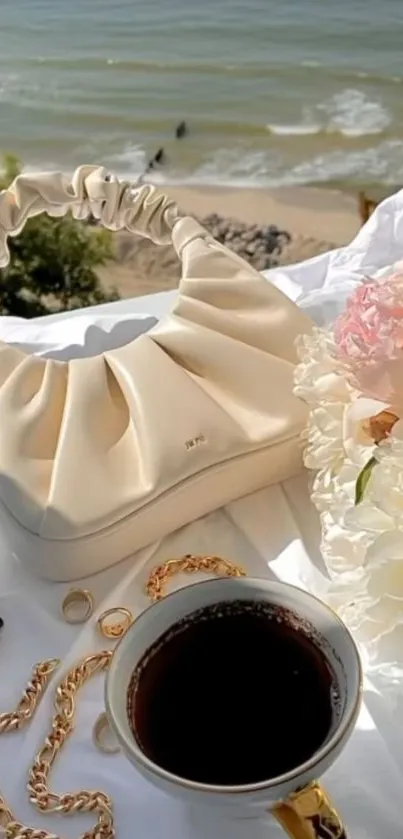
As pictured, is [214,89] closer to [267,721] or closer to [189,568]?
[189,568]

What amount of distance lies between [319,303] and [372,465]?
0.83ft

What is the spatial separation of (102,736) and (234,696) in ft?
0.29

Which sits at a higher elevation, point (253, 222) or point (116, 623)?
point (116, 623)

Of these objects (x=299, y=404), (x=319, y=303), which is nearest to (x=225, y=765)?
(x=299, y=404)

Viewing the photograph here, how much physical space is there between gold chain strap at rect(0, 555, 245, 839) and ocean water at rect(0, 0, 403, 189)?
1132 millimetres

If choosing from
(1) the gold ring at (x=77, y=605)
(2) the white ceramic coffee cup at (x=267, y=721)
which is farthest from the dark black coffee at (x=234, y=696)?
(1) the gold ring at (x=77, y=605)

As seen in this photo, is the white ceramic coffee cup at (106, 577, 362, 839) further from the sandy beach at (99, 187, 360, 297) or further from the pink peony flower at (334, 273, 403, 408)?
the sandy beach at (99, 187, 360, 297)

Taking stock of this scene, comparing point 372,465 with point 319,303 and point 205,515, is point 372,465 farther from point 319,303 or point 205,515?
point 319,303

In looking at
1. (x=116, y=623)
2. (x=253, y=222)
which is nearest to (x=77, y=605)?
(x=116, y=623)

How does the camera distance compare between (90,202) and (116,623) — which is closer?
(116,623)

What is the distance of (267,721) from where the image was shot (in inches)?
14.9

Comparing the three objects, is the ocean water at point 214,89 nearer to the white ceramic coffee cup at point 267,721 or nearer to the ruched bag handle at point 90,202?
the ruched bag handle at point 90,202

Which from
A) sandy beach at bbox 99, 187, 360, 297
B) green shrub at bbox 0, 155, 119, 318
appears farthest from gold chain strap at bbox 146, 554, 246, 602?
sandy beach at bbox 99, 187, 360, 297

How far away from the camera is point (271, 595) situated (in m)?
0.41
